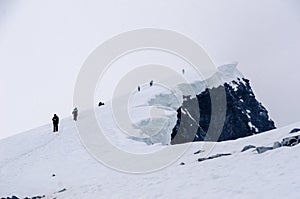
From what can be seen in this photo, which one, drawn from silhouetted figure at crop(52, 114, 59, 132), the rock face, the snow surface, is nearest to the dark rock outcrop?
the snow surface

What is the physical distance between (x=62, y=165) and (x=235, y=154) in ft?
42.5

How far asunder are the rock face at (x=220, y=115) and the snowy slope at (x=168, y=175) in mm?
14218

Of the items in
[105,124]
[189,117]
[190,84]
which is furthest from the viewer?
[190,84]

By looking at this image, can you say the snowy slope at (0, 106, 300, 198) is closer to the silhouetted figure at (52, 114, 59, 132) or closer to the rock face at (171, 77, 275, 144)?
the silhouetted figure at (52, 114, 59, 132)

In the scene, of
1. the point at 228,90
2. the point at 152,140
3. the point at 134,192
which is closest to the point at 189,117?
the point at 228,90

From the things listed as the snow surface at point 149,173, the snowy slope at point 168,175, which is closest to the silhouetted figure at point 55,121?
the snow surface at point 149,173

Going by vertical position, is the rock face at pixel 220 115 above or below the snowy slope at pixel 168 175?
above

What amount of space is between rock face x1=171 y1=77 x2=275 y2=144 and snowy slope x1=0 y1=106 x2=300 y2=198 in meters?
14.2

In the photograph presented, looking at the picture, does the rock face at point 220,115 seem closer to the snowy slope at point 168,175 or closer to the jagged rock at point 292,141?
the snowy slope at point 168,175

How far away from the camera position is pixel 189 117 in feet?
148

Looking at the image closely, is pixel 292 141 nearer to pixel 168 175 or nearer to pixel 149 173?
pixel 168 175

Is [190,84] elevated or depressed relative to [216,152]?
elevated

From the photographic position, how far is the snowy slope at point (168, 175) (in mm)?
13750

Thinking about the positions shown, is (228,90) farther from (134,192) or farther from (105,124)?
(134,192)
